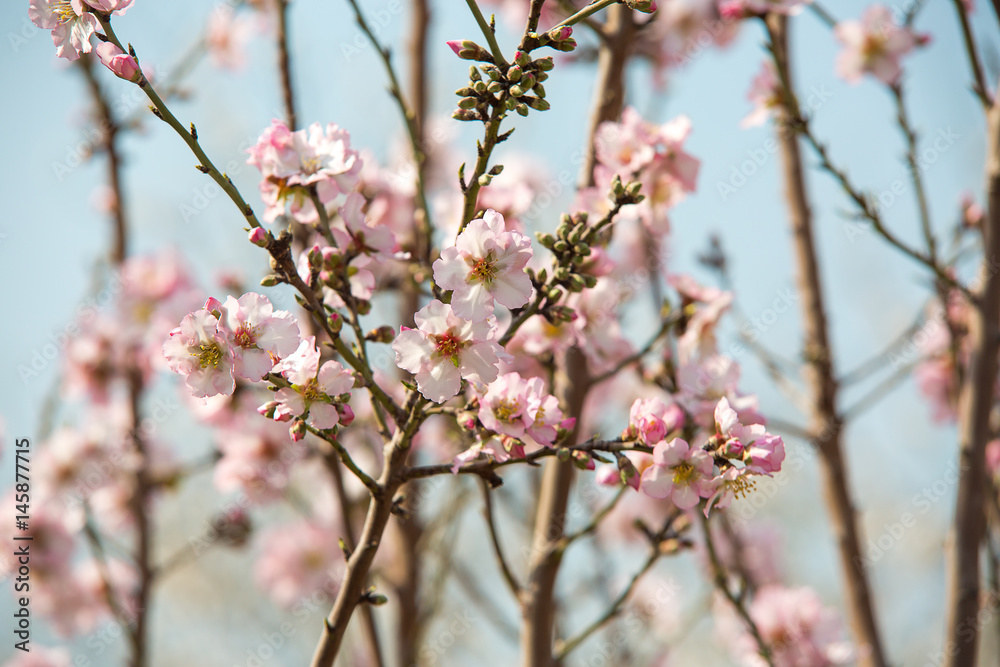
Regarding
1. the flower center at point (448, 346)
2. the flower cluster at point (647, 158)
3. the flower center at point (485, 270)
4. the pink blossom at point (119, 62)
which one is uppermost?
the flower cluster at point (647, 158)

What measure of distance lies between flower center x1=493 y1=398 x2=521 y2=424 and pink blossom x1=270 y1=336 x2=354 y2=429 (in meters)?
0.22

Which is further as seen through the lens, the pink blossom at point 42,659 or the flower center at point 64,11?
the pink blossom at point 42,659

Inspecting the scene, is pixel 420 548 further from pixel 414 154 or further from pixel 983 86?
pixel 983 86

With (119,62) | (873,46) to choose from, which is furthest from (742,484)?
(873,46)

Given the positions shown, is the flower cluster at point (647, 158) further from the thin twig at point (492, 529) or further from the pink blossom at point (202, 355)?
the pink blossom at point (202, 355)

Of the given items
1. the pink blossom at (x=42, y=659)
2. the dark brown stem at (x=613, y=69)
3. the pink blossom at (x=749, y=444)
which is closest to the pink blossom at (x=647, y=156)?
the dark brown stem at (x=613, y=69)

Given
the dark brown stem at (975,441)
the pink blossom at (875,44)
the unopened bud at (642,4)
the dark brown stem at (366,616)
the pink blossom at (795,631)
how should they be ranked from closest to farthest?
the unopened bud at (642,4)
the dark brown stem at (975,441)
the dark brown stem at (366,616)
the pink blossom at (795,631)
the pink blossom at (875,44)

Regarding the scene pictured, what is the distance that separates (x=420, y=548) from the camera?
2.58 metres

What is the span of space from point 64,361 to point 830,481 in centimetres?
331

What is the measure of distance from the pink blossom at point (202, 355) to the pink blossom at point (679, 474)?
2.05 ft

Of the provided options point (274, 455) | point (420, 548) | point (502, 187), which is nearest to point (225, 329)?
point (502, 187)

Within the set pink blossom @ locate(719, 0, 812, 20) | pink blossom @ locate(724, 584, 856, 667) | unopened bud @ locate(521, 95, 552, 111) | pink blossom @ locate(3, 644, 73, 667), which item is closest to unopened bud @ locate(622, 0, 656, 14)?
unopened bud @ locate(521, 95, 552, 111)

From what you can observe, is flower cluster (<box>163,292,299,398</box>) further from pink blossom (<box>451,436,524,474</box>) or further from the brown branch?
the brown branch

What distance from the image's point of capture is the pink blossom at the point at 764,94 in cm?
230
